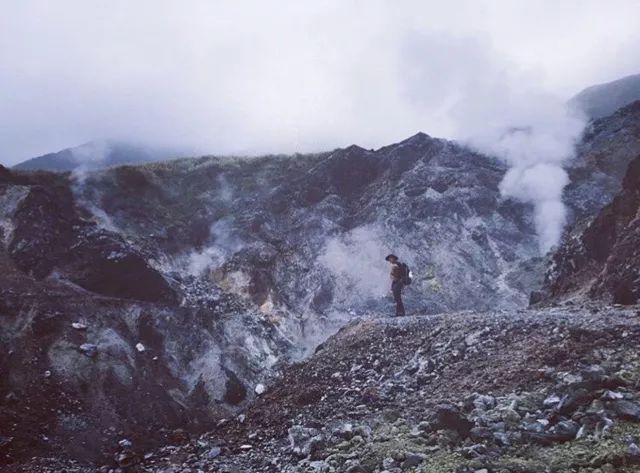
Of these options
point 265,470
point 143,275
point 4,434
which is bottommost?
point 265,470

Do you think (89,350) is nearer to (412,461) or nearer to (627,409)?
(412,461)

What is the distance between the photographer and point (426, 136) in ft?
88.3

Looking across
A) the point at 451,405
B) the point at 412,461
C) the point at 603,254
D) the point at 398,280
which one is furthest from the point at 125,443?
the point at 603,254

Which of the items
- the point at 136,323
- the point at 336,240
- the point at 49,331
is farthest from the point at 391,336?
the point at 336,240

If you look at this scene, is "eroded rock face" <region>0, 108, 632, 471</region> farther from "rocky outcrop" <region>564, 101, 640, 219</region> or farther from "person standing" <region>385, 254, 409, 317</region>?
"person standing" <region>385, 254, 409, 317</region>

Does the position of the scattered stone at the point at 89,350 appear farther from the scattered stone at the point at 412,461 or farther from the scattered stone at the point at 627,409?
the scattered stone at the point at 627,409

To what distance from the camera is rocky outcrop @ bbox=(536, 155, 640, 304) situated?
1208cm

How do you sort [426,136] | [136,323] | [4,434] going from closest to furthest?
[4,434] < [136,323] < [426,136]

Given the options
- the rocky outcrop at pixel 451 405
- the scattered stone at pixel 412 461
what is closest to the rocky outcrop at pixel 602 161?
the rocky outcrop at pixel 451 405

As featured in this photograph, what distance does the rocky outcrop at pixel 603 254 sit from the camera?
12078 mm

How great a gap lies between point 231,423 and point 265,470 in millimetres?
2636

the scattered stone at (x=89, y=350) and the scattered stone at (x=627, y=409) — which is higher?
the scattered stone at (x=89, y=350)

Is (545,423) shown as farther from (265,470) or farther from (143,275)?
(143,275)

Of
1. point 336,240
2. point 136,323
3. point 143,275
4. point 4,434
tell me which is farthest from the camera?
point 336,240
